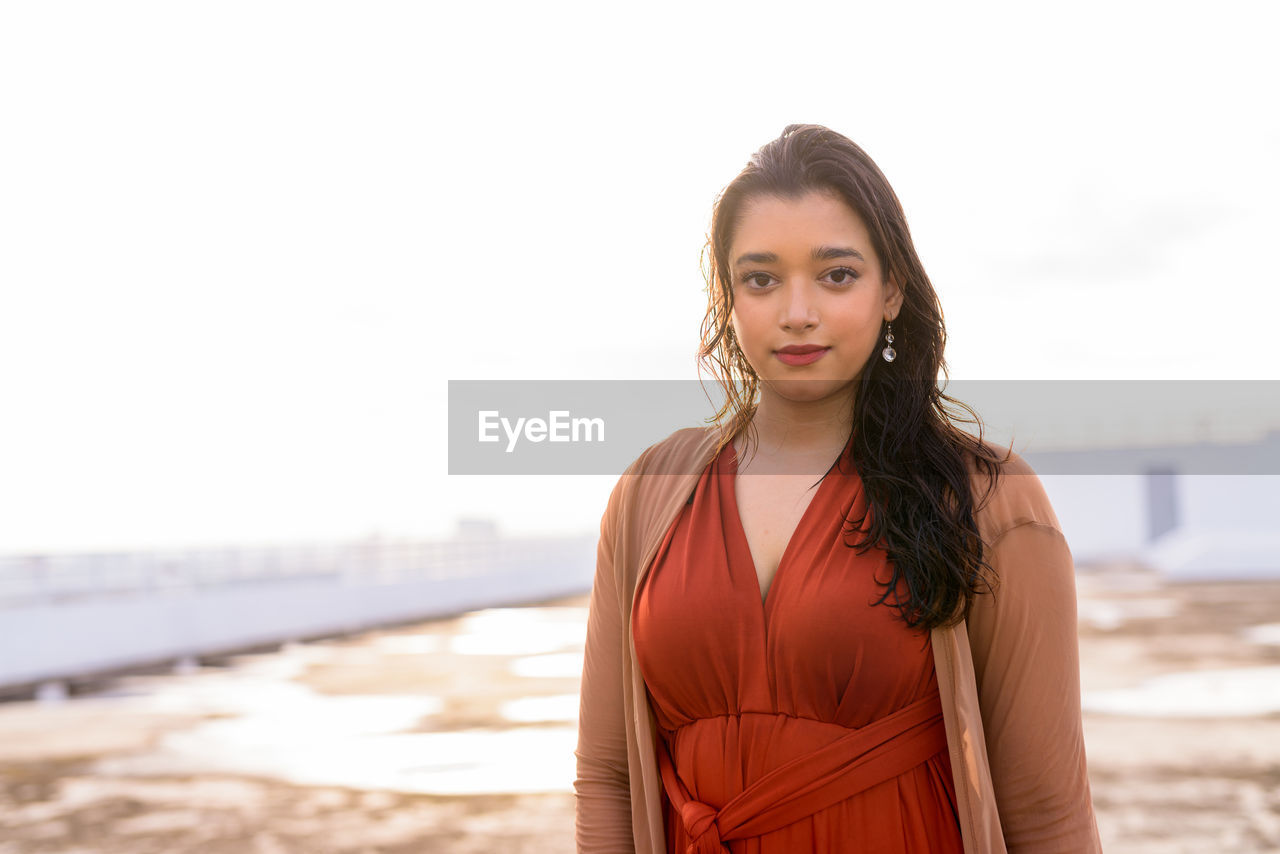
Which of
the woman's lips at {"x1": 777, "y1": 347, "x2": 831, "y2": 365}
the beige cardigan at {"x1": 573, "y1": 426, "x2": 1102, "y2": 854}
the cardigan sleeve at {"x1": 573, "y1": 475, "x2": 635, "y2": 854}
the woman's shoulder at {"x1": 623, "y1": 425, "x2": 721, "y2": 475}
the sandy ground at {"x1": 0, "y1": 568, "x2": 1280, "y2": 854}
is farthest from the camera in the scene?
the sandy ground at {"x1": 0, "y1": 568, "x2": 1280, "y2": 854}

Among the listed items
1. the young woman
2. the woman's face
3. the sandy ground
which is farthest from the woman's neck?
the sandy ground

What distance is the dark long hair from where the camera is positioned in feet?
Answer: 4.70

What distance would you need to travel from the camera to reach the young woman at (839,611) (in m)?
1.43

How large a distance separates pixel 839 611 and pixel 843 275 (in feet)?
1.60

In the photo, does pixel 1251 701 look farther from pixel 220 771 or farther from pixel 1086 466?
pixel 1086 466

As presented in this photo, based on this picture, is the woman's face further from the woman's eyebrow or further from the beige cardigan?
the beige cardigan

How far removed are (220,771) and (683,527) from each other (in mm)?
5774

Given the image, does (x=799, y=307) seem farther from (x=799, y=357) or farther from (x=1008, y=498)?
(x=1008, y=498)

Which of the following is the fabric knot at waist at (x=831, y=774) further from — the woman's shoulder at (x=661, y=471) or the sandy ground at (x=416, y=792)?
the sandy ground at (x=416, y=792)

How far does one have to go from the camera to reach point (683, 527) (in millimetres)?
1664

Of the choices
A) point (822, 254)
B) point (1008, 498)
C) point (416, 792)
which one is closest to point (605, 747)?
point (1008, 498)

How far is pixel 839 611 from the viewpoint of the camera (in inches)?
56.1

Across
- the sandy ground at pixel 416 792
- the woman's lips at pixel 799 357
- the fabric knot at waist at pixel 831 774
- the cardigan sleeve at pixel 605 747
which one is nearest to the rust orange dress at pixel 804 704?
the fabric knot at waist at pixel 831 774

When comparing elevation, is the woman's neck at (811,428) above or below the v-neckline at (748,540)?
above
